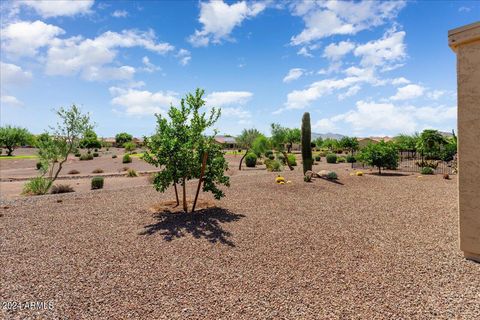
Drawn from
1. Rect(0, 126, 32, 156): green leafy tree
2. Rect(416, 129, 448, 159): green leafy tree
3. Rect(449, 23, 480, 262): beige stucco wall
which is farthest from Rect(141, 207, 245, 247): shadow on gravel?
Rect(0, 126, 32, 156): green leafy tree

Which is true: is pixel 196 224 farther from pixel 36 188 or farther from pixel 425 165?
pixel 425 165

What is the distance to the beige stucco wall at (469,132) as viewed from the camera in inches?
261

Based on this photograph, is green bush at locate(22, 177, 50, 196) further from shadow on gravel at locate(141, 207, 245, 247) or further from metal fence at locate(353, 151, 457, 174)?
metal fence at locate(353, 151, 457, 174)

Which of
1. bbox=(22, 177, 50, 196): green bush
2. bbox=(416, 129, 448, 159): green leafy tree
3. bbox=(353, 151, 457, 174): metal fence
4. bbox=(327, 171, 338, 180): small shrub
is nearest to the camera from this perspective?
bbox=(327, 171, 338, 180): small shrub

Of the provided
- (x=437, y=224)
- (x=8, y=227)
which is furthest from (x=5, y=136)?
(x=437, y=224)

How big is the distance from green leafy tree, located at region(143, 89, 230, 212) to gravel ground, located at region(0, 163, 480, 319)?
1.48 meters

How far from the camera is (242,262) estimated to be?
707cm

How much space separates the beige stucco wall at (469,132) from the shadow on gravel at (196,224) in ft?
19.3

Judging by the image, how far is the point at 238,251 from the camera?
25.3ft

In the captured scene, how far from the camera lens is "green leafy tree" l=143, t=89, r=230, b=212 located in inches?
428

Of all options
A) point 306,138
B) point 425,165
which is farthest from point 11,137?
point 425,165

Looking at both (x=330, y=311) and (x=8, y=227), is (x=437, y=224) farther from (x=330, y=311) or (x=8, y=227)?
(x=8, y=227)

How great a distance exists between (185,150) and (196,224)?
2.79 m

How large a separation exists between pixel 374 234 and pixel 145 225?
7.51m
